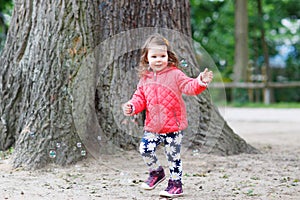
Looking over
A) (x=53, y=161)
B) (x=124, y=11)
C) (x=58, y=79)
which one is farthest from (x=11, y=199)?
(x=124, y=11)

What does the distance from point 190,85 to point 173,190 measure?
0.78m

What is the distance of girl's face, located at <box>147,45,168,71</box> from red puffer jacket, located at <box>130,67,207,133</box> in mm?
47

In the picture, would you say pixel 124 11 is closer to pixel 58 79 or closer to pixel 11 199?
pixel 58 79

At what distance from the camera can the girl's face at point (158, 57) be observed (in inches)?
153

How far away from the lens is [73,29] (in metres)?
5.13

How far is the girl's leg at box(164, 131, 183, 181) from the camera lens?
388cm

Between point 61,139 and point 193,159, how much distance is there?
1.33 meters

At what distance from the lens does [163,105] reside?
3848 millimetres

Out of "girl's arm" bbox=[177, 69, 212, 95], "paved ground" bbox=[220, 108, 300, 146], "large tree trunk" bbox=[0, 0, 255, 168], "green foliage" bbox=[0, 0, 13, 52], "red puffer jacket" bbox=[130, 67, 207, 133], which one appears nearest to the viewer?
"girl's arm" bbox=[177, 69, 212, 95]

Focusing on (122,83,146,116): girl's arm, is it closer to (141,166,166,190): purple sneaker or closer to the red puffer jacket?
the red puffer jacket

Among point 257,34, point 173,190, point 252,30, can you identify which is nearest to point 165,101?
point 173,190

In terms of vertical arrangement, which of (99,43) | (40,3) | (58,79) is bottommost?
(58,79)

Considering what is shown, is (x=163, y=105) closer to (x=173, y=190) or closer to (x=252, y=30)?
(x=173, y=190)

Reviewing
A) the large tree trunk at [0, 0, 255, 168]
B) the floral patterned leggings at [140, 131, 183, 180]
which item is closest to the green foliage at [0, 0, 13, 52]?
the large tree trunk at [0, 0, 255, 168]
